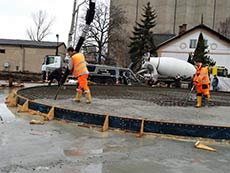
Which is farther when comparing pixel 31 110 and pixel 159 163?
pixel 31 110

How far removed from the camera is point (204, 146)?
607cm

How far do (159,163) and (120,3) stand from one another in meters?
62.6

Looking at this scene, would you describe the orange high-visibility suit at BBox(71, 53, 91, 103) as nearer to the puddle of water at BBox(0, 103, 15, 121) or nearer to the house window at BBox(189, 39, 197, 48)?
the puddle of water at BBox(0, 103, 15, 121)

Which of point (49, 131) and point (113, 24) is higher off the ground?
point (113, 24)

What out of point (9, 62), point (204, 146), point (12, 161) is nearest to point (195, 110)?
point (204, 146)

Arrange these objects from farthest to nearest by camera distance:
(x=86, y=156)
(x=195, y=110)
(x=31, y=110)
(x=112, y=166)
A: (x=195, y=110), (x=31, y=110), (x=86, y=156), (x=112, y=166)

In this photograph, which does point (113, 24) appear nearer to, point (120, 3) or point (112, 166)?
point (120, 3)

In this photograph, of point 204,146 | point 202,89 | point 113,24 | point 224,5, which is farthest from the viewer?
point 224,5

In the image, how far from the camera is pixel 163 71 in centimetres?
2611

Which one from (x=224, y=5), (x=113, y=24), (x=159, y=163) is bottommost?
(x=159, y=163)

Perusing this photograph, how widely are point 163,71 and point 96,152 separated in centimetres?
2121

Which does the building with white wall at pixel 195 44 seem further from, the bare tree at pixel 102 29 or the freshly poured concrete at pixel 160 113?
the freshly poured concrete at pixel 160 113

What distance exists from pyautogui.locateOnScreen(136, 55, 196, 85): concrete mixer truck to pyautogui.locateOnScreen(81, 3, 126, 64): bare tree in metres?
16.6

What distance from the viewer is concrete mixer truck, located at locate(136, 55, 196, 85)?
25438mm
